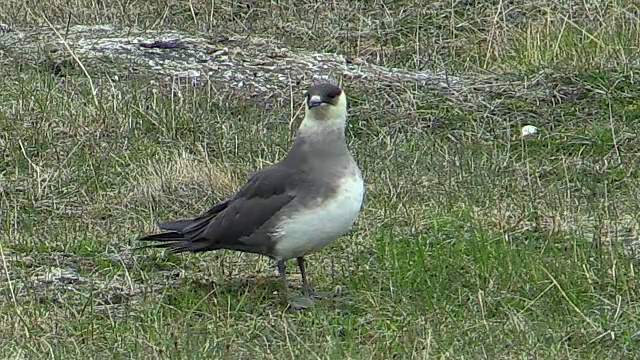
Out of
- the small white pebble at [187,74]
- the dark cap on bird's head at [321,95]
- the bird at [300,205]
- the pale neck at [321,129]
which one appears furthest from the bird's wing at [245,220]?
the small white pebble at [187,74]

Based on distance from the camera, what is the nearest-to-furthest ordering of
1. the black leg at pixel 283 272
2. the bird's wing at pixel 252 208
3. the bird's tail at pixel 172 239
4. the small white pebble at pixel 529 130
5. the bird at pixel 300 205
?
the bird at pixel 300 205, the bird's wing at pixel 252 208, the black leg at pixel 283 272, the bird's tail at pixel 172 239, the small white pebble at pixel 529 130

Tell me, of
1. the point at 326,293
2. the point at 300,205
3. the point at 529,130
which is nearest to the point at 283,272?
the point at 326,293

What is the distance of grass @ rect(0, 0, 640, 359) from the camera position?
15.0ft

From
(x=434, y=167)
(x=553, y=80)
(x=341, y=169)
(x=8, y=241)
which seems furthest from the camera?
(x=553, y=80)

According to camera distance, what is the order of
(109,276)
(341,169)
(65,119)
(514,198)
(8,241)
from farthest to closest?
(65,119)
(514,198)
(8,241)
(109,276)
(341,169)

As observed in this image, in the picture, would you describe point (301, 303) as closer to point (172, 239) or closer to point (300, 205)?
point (300, 205)

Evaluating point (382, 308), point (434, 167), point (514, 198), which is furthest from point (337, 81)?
point (382, 308)

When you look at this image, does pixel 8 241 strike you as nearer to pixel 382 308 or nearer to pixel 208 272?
pixel 208 272

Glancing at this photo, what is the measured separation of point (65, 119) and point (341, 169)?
111 inches

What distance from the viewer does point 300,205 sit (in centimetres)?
472

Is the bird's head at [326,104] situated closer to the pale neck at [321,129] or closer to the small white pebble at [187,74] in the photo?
the pale neck at [321,129]

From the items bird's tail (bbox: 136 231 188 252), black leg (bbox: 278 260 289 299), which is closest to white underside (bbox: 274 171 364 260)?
black leg (bbox: 278 260 289 299)

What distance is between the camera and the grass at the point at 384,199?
4.56 metres

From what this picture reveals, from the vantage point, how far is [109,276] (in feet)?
17.2
